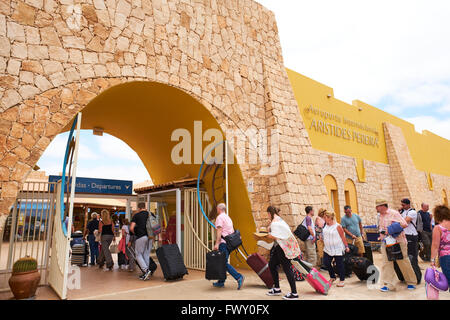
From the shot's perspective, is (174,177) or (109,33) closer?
(109,33)

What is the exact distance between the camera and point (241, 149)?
26.2 ft

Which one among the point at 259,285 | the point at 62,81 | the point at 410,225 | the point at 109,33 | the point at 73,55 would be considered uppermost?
the point at 109,33

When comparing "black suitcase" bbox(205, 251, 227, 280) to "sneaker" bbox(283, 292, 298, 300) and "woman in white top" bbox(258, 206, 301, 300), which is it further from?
"sneaker" bbox(283, 292, 298, 300)

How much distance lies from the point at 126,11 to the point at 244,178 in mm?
4899

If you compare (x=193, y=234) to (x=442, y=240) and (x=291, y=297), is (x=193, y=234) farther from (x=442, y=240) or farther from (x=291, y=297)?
(x=442, y=240)

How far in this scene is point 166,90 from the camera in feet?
23.1

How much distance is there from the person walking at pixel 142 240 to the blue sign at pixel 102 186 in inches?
162

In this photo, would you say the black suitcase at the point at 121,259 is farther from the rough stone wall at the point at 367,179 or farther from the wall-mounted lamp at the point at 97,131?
the rough stone wall at the point at 367,179

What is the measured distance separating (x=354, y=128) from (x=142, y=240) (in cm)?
1271

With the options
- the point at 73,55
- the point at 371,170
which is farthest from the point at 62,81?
the point at 371,170

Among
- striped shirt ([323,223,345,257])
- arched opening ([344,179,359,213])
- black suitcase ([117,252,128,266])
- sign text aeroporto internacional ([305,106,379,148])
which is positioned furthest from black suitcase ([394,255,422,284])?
arched opening ([344,179,359,213])

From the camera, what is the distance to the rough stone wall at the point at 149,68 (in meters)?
5.01
